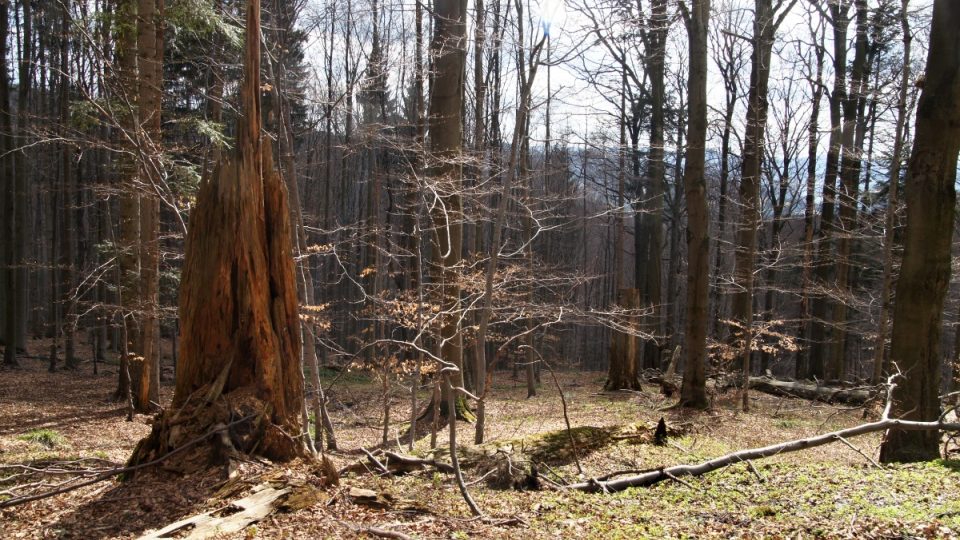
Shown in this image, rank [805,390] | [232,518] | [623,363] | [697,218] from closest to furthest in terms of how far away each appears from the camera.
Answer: [232,518], [697,218], [805,390], [623,363]

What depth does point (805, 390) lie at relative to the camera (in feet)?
55.2

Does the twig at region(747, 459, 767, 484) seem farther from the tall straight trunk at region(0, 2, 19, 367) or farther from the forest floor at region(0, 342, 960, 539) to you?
the tall straight trunk at region(0, 2, 19, 367)

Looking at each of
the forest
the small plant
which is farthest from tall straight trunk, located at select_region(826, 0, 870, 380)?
the small plant

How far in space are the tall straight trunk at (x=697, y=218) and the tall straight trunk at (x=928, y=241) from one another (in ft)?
19.0

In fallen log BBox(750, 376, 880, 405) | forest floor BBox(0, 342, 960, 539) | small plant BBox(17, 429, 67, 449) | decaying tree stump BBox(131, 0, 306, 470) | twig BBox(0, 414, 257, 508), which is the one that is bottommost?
fallen log BBox(750, 376, 880, 405)

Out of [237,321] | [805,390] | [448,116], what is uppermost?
[448,116]

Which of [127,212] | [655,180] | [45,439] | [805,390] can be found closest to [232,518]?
[45,439]

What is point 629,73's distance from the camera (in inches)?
886

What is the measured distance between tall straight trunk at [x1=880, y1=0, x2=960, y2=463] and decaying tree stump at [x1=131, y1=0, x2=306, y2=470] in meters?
6.27

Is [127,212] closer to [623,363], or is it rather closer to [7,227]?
[7,227]

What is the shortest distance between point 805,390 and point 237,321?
16.1m

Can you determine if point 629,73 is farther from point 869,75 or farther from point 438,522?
point 438,522

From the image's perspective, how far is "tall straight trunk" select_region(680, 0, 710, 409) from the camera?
41.4ft

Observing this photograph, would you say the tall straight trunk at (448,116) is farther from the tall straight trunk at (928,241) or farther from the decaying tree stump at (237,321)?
the tall straight trunk at (928,241)
